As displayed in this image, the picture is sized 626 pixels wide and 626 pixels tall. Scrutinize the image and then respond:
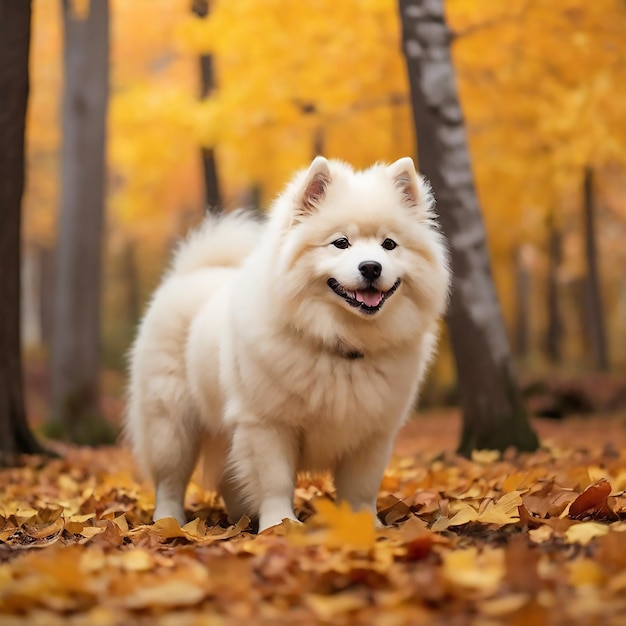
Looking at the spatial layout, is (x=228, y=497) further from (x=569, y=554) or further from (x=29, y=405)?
(x=29, y=405)

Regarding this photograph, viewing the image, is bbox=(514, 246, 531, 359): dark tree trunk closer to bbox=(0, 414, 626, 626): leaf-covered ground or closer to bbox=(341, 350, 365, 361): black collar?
bbox=(0, 414, 626, 626): leaf-covered ground

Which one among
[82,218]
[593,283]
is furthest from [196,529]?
[593,283]

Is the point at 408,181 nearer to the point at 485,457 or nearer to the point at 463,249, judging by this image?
the point at 463,249

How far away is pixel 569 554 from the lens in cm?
→ 278

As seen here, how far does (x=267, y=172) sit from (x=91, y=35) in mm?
3294

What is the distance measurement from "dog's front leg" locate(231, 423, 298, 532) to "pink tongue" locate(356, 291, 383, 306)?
0.70 m

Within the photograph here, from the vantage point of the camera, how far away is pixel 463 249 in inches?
249

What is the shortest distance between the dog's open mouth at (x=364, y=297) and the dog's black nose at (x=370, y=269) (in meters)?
0.07

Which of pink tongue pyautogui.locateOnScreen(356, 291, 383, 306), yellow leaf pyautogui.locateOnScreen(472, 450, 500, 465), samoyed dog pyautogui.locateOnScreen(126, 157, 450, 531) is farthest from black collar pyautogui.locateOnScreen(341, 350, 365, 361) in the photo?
yellow leaf pyautogui.locateOnScreen(472, 450, 500, 465)

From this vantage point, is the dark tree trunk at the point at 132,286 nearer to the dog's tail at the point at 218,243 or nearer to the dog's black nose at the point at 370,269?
the dog's tail at the point at 218,243

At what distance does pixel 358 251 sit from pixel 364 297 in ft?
0.64

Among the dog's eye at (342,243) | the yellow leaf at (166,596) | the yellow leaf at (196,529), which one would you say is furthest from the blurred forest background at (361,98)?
the yellow leaf at (166,596)

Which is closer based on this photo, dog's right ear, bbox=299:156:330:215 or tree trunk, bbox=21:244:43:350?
dog's right ear, bbox=299:156:330:215

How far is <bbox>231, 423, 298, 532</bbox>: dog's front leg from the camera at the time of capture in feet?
12.5
